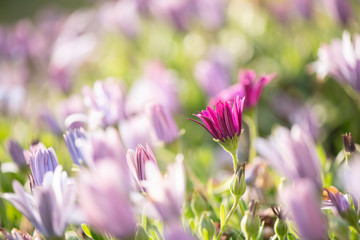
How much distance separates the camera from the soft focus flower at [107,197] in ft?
1.95

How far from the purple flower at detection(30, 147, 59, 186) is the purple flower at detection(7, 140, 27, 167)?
11.9 inches

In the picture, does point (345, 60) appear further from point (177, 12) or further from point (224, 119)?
point (177, 12)

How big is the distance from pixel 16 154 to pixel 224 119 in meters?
0.59

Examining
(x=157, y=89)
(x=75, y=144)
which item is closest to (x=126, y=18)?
(x=157, y=89)

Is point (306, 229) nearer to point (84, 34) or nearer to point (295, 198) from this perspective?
point (295, 198)

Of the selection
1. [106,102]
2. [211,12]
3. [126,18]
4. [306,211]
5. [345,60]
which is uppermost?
[126,18]

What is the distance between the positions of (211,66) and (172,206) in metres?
0.88

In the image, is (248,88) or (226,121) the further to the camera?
(248,88)

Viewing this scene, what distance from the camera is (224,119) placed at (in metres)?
0.83

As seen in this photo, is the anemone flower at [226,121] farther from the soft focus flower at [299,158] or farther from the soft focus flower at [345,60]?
the soft focus flower at [345,60]

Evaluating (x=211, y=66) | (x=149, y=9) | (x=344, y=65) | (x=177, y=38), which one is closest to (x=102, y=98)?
(x=211, y=66)

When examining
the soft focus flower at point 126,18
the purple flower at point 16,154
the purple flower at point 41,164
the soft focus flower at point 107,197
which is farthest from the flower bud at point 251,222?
the soft focus flower at point 126,18

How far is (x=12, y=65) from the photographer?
2.17m

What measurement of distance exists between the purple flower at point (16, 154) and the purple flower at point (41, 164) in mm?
303
